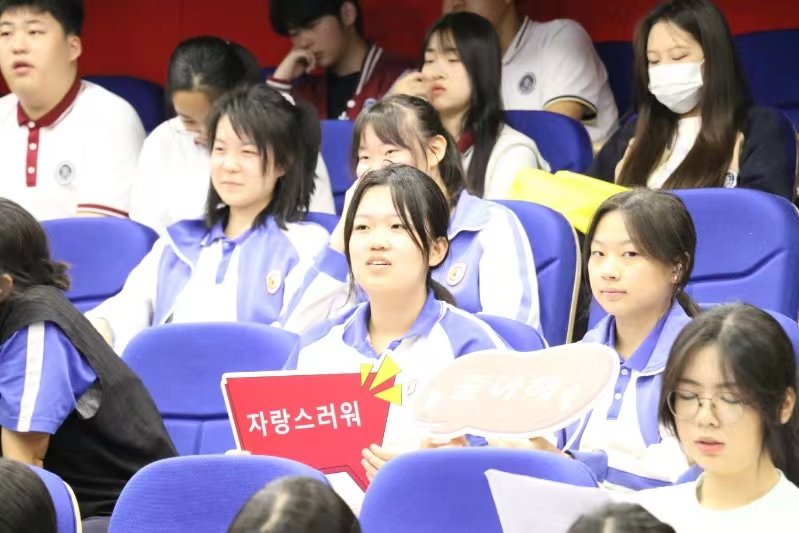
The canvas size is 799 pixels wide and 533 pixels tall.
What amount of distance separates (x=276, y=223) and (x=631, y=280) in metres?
1.25

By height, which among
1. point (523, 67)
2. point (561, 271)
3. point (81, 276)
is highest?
point (523, 67)

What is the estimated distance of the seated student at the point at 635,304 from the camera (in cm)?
289

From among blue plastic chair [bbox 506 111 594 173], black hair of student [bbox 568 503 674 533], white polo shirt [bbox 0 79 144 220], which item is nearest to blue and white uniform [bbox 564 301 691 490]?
black hair of student [bbox 568 503 674 533]

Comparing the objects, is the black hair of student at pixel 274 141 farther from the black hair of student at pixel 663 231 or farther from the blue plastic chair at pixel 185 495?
the blue plastic chair at pixel 185 495

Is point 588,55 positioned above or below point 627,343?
above

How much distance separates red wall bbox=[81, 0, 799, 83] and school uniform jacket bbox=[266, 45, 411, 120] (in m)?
0.28

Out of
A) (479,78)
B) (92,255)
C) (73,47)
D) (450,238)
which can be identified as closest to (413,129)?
(450,238)

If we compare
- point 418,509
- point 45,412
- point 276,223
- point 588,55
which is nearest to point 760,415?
point 418,509

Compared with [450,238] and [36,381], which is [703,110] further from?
[36,381]

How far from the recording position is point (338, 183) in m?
4.64

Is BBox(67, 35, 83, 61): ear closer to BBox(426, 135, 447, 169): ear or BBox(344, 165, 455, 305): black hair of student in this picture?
BBox(426, 135, 447, 169): ear

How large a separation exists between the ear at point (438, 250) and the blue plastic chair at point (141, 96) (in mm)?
2522

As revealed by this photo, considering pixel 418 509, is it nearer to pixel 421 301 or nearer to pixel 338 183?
pixel 421 301

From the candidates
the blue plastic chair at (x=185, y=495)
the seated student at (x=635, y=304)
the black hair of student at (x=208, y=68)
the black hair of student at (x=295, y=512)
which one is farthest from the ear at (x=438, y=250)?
the black hair of student at (x=208, y=68)
